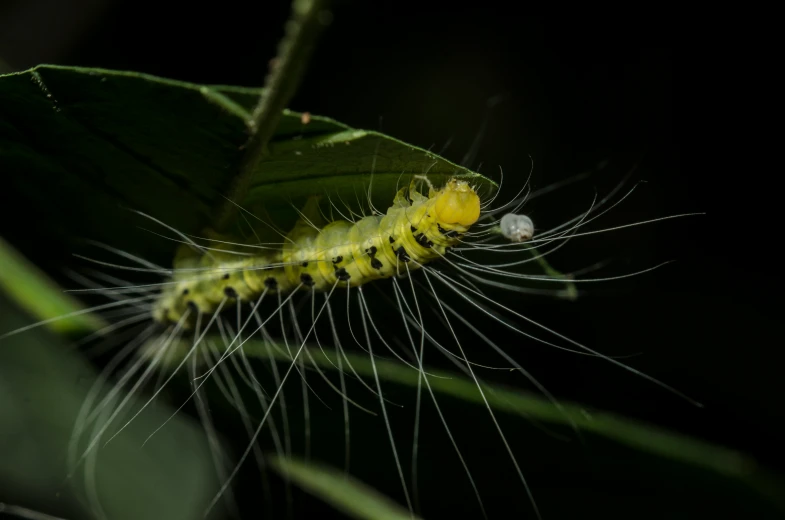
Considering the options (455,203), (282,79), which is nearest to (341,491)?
(455,203)

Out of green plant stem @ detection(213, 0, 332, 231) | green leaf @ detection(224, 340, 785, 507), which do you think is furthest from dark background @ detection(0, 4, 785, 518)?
green plant stem @ detection(213, 0, 332, 231)

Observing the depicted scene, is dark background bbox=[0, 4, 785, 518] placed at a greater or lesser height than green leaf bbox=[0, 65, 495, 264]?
greater

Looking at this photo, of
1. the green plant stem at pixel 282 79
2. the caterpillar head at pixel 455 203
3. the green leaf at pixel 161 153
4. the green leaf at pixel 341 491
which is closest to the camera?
the green plant stem at pixel 282 79

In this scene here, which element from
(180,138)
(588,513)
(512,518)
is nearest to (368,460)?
(512,518)

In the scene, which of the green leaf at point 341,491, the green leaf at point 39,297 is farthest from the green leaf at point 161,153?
the green leaf at point 341,491

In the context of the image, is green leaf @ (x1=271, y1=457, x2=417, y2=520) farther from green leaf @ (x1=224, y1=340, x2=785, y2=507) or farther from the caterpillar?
green leaf @ (x1=224, y1=340, x2=785, y2=507)

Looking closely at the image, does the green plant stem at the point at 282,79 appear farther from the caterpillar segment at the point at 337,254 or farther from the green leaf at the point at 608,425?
the green leaf at the point at 608,425

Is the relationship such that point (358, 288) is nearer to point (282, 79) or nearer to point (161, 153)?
point (161, 153)
